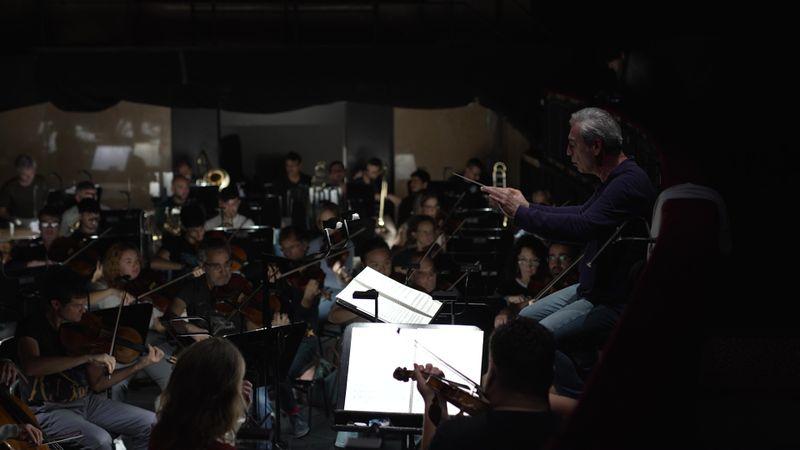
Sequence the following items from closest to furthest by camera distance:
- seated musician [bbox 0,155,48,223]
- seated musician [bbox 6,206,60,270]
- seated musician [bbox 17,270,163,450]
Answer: seated musician [bbox 17,270,163,450] < seated musician [bbox 6,206,60,270] < seated musician [bbox 0,155,48,223]

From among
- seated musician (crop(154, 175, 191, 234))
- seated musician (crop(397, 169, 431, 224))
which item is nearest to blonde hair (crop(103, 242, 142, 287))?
seated musician (crop(154, 175, 191, 234))

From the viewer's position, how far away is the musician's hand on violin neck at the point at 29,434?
473 cm

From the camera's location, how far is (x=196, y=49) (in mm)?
13117

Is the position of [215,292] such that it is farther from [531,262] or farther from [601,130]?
[601,130]

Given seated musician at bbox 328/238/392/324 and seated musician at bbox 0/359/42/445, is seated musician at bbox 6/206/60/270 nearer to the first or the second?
seated musician at bbox 328/238/392/324

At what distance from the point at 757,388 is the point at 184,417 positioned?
2.52m

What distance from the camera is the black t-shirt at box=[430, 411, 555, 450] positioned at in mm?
3480

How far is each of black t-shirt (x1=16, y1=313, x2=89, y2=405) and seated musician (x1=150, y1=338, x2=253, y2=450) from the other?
2.18 metres

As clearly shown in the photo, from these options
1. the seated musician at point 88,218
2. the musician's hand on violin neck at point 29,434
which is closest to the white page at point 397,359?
the musician's hand on violin neck at point 29,434

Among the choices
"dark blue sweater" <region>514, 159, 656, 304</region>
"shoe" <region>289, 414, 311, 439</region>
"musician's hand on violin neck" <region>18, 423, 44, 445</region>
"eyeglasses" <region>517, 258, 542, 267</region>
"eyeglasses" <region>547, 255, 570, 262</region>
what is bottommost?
"shoe" <region>289, 414, 311, 439</region>

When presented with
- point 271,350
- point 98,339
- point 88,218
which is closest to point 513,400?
point 271,350

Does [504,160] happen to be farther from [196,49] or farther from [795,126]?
[795,126]

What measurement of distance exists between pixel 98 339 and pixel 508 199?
2555 millimetres

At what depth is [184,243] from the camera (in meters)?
9.32
